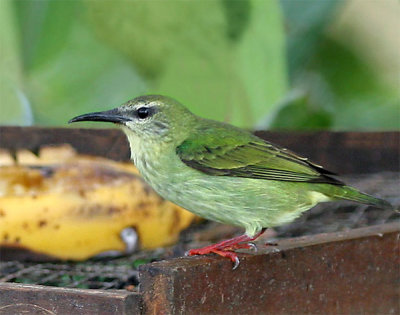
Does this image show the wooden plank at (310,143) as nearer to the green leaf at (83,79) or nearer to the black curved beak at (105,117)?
the green leaf at (83,79)

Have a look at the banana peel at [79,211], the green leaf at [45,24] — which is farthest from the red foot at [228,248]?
the green leaf at [45,24]

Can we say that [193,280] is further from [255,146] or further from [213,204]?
[255,146]

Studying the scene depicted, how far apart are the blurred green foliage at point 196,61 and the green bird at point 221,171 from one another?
22.1 inches

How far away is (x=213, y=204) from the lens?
106 inches

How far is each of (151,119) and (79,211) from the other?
43cm

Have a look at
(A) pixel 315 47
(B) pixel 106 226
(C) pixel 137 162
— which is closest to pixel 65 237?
(B) pixel 106 226

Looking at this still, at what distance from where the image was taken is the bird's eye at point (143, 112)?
2.99m

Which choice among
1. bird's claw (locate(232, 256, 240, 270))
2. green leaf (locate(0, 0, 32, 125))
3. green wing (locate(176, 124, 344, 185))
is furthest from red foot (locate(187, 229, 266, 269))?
green leaf (locate(0, 0, 32, 125))

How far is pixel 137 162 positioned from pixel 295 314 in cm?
75

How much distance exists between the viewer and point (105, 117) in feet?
9.38

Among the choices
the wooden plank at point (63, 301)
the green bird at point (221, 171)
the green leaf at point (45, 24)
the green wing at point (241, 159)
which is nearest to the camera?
the wooden plank at point (63, 301)

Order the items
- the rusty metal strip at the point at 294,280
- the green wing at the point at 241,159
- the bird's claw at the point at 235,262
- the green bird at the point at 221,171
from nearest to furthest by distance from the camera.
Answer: the rusty metal strip at the point at 294,280
the bird's claw at the point at 235,262
the green bird at the point at 221,171
the green wing at the point at 241,159

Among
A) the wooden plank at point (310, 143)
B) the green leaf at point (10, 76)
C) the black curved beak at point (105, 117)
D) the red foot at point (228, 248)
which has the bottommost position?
the red foot at point (228, 248)

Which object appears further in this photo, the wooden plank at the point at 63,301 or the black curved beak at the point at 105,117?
the black curved beak at the point at 105,117
